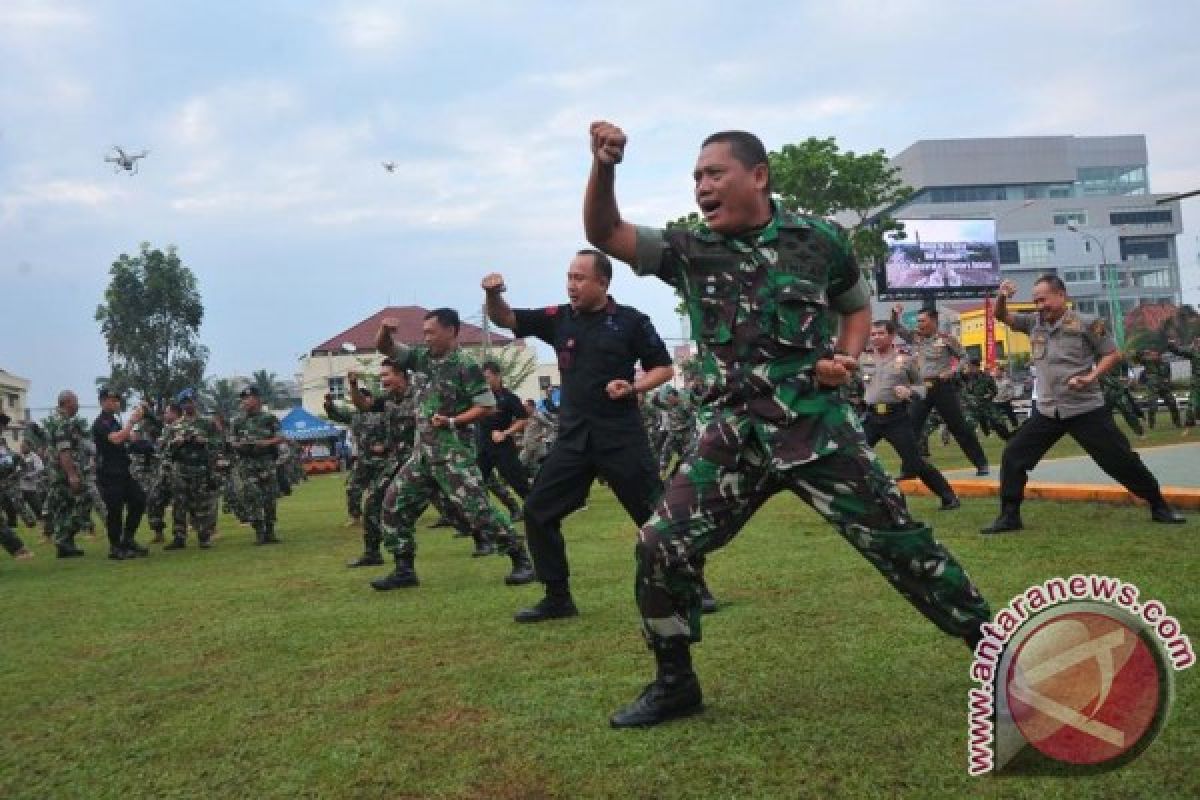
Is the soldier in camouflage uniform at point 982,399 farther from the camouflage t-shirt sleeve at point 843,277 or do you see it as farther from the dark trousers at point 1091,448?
the camouflage t-shirt sleeve at point 843,277

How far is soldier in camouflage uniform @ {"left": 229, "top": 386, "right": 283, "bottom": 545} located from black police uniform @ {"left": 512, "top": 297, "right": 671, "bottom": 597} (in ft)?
26.0

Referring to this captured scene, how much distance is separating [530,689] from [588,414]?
1965mm

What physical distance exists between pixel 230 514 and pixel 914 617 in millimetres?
17999

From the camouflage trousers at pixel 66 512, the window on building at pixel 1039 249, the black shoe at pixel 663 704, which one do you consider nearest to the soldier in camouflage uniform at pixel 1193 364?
the black shoe at pixel 663 704

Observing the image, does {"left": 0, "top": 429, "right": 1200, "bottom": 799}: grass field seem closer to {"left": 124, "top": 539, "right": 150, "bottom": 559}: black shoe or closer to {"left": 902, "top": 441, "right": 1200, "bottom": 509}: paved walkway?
{"left": 902, "top": 441, "right": 1200, "bottom": 509}: paved walkway

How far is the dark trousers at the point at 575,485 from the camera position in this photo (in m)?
5.71

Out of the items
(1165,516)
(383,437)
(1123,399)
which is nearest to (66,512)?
(383,437)

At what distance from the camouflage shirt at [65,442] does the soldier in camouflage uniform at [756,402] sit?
37.5 feet

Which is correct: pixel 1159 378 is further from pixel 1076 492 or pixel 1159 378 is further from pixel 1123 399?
pixel 1076 492

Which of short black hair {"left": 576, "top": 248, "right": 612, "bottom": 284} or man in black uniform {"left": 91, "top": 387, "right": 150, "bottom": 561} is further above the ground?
short black hair {"left": 576, "top": 248, "right": 612, "bottom": 284}

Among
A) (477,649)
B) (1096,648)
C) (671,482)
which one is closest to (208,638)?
(477,649)

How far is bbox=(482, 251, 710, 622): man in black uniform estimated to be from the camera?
18.8ft

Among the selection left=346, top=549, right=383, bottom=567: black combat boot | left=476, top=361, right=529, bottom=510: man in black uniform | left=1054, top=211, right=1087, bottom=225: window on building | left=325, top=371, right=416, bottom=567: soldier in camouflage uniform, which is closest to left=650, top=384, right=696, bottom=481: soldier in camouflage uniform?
left=476, top=361, right=529, bottom=510: man in black uniform

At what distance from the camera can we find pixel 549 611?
5.80 meters
